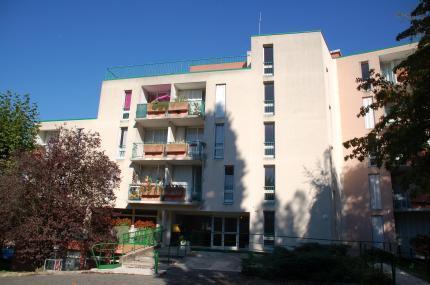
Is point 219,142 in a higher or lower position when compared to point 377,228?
higher

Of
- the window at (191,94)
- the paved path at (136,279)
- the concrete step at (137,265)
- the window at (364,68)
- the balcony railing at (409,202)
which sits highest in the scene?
the window at (364,68)

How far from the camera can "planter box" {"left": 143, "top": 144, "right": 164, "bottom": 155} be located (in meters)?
23.8

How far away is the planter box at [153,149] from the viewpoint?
23750 millimetres

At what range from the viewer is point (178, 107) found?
79.0ft

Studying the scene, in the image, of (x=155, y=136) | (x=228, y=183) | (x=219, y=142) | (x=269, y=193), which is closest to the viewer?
(x=269, y=193)

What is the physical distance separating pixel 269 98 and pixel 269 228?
328 inches

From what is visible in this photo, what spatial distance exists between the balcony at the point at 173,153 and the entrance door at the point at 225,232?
4.13m

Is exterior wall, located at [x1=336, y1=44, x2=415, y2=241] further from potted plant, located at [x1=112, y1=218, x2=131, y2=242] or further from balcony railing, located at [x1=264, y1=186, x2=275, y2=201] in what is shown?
potted plant, located at [x1=112, y1=218, x2=131, y2=242]

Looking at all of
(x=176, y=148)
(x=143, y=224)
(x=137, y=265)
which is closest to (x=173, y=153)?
(x=176, y=148)

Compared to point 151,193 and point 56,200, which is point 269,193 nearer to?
point 151,193

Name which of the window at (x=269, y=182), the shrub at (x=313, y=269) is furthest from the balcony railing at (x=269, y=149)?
the shrub at (x=313, y=269)

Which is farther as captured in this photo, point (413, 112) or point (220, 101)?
point (220, 101)

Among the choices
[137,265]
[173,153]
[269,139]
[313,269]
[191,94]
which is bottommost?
[137,265]

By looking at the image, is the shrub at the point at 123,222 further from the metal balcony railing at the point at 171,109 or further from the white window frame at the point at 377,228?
the white window frame at the point at 377,228
